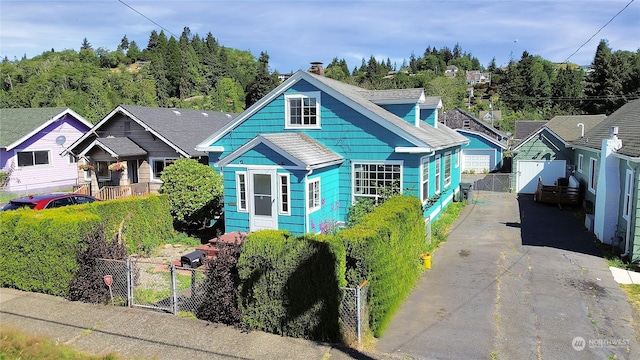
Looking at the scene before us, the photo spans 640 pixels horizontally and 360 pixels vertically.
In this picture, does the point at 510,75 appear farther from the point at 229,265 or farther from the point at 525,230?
the point at 229,265

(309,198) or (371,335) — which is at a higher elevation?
(309,198)

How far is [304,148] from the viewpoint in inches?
593

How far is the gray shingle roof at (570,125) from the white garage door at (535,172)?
163 centimetres

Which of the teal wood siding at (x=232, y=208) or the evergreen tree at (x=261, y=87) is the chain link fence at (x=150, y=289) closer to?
the teal wood siding at (x=232, y=208)

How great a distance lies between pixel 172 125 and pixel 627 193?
2060 cm

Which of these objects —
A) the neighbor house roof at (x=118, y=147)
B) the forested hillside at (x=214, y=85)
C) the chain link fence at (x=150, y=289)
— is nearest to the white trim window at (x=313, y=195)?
the chain link fence at (x=150, y=289)

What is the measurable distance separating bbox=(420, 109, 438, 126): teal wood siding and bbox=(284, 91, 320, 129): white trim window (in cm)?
833

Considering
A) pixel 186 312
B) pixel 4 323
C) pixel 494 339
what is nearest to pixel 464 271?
pixel 494 339

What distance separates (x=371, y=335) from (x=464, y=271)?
15.7 ft

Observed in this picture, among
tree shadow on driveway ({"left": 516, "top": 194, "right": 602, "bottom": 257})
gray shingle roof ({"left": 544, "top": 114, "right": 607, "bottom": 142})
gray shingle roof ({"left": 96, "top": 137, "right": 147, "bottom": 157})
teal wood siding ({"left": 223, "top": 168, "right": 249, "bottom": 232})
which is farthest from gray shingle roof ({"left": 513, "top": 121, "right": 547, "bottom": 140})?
teal wood siding ({"left": 223, "top": 168, "right": 249, "bottom": 232})

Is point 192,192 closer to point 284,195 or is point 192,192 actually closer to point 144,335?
point 284,195

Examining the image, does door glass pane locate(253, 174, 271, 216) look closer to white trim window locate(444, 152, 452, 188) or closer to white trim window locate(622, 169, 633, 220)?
white trim window locate(444, 152, 452, 188)

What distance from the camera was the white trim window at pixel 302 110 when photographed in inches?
648

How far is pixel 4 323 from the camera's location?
349 inches
